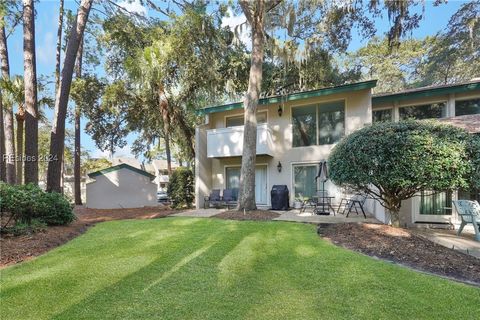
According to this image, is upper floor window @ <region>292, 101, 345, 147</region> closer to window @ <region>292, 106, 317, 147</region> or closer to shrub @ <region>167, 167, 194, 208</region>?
window @ <region>292, 106, 317, 147</region>

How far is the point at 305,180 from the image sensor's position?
39.3 ft

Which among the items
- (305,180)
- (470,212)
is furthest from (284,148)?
(470,212)

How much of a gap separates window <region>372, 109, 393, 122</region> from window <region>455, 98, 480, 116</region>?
78.1 inches

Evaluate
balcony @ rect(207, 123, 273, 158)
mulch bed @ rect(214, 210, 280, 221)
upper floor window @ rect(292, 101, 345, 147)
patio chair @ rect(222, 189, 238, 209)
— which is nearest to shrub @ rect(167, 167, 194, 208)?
balcony @ rect(207, 123, 273, 158)

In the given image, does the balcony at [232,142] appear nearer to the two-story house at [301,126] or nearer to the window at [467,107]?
the two-story house at [301,126]

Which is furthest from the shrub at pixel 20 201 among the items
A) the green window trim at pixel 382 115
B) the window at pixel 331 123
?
the green window trim at pixel 382 115

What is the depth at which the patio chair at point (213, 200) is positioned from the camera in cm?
1242

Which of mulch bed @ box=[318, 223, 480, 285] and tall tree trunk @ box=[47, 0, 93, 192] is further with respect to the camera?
tall tree trunk @ box=[47, 0, 93, 192]

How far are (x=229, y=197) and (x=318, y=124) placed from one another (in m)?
4.91

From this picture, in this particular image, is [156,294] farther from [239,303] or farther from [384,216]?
[384,216]

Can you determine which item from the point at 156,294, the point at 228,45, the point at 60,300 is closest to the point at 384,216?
the point at 156,294

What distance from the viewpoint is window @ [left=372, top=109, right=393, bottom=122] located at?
1043 centimetres

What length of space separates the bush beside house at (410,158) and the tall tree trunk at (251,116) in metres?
4.14

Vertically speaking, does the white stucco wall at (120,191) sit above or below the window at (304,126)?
below
